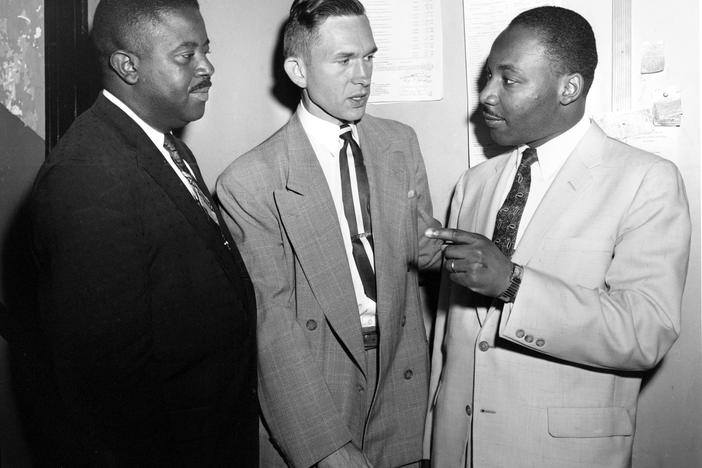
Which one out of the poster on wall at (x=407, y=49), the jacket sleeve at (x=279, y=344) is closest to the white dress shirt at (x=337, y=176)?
the jacket sleeve at (x=279, y=344)

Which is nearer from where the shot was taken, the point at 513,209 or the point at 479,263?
the point at 479,263

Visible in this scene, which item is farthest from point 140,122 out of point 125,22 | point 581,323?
point 581,323

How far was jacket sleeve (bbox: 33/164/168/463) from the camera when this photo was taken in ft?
4.56

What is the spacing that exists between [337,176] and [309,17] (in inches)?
20.9

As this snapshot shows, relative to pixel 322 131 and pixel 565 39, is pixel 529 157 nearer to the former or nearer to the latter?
pixel 565 39

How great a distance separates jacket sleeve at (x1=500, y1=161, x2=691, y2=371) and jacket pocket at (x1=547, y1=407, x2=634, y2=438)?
128mm

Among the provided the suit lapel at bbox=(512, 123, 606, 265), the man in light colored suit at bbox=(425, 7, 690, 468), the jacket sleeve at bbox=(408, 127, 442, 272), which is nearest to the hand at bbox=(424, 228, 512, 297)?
the man in light colored suit at bbox=(425, 7, 690, 468)

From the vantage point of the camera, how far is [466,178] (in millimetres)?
2123

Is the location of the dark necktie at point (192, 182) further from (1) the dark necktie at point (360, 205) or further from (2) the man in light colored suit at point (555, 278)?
(2) the man in light colored suit at point (555, 278)

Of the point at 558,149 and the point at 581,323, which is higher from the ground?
the point at 558,149

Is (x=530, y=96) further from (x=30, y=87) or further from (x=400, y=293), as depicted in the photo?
(x=30, y=87)

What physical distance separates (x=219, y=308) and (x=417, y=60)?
1391 millimetres

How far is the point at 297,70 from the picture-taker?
2051mm

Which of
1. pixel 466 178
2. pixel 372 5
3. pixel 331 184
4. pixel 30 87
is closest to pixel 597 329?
pixel 466 178
